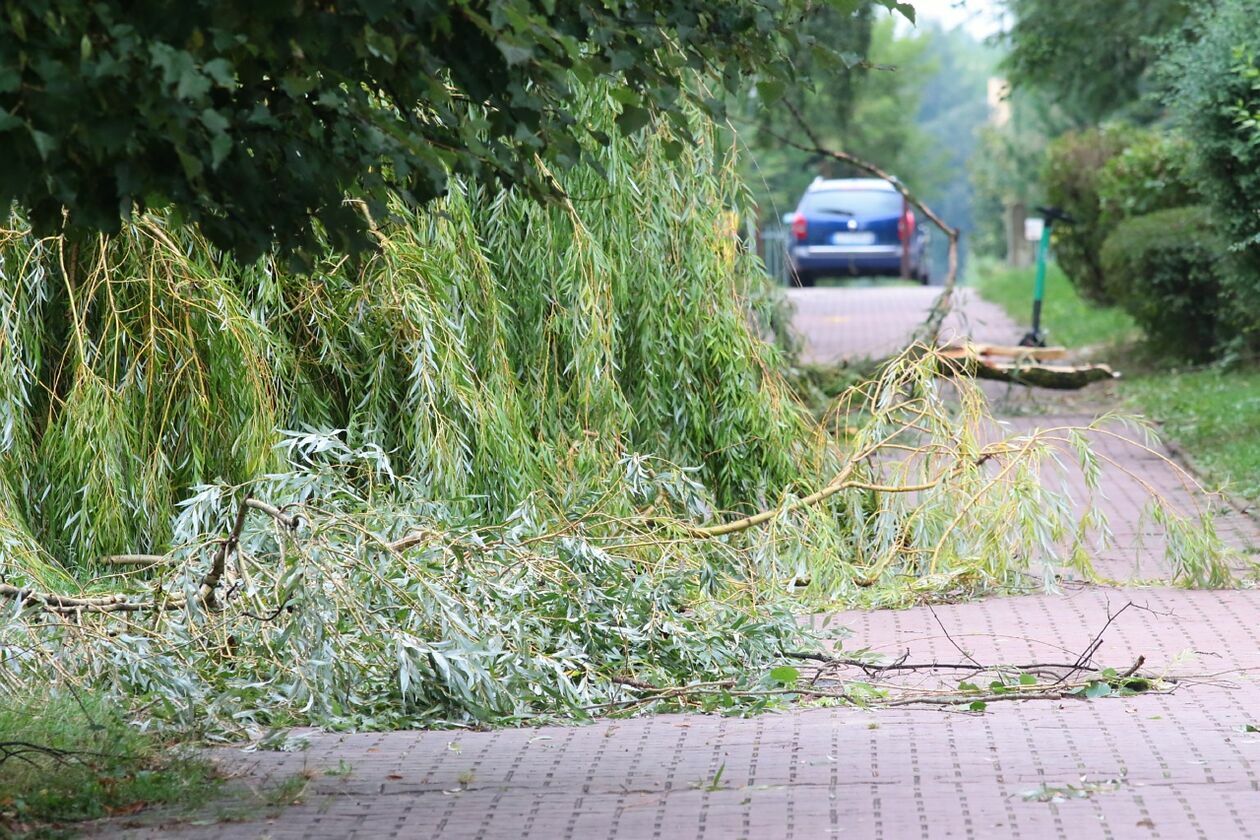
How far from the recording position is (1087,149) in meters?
Result: 23.3

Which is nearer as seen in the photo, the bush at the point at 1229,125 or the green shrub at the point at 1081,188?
the bush at the point at 1229,125

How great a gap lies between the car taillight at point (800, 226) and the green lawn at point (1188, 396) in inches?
228

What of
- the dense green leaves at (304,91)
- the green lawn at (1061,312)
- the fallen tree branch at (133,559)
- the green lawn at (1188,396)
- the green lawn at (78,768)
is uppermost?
the dense green leaves at (304,91)

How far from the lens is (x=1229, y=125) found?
13922mm

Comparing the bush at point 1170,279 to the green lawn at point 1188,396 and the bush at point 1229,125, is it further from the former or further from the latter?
the bush at point 1229,125

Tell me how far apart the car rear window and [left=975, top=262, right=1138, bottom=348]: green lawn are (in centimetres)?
258

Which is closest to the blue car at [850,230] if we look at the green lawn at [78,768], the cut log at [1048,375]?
the cut log at [1048,375]

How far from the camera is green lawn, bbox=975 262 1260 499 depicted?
12.8 metres

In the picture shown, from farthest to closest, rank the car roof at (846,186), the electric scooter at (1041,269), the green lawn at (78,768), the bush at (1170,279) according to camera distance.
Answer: the car roof at (846,186)
the electric scooter at (1041,269)
the bush at (1170,279)
the green lawn at (78,768)

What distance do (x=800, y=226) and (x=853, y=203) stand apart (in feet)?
4.00

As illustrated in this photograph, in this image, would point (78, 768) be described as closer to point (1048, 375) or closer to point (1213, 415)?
point (1213, 415)

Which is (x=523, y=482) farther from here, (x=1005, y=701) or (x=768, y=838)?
(x=768, y=838)

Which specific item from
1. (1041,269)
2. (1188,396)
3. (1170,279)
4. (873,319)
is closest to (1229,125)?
(1188,396)

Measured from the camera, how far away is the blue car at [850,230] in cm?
3167
